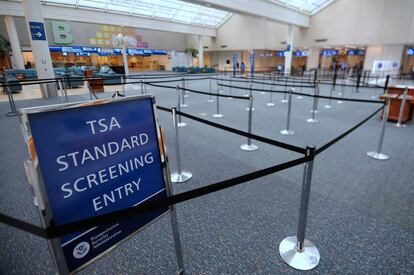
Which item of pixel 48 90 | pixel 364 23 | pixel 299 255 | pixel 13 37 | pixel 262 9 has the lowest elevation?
pixel 299 255

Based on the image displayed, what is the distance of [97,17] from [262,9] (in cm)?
1529

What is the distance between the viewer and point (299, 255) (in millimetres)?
2043

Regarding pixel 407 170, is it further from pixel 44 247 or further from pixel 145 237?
pixel 44 247

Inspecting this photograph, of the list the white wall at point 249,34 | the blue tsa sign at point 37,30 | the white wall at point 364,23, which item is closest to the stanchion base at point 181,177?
the blue tsa sign at point 37,30

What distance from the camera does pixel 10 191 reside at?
10.3 ft

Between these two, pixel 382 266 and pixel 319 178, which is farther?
pixel 319 178

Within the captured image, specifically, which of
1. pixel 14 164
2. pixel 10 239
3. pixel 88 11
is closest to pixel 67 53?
pixel 88 11

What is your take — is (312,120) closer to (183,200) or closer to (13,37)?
(183,200)

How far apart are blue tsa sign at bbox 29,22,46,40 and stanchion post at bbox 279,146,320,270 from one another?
12.2m

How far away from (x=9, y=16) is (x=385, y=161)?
26582 millimetres

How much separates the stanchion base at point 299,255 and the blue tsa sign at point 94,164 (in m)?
1.22

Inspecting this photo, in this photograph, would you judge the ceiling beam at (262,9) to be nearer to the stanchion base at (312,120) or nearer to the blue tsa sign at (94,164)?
the stanchion base at (312,120)

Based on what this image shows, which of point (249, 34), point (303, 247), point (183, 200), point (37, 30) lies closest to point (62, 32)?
point (37, 30)

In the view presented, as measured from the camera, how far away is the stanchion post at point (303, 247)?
1.89 m
